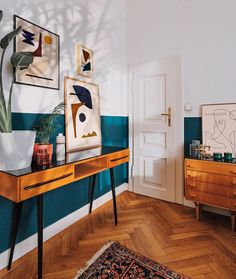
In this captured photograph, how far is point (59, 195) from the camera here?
193cm

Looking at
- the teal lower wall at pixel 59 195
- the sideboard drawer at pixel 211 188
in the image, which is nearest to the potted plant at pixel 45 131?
the teal lower wall at pixel 59 195

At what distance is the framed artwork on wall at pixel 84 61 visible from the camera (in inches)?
83.1

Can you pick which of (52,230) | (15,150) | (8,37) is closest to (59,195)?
(52,230)

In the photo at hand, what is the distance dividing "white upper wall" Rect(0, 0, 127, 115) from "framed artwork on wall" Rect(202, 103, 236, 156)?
118 centimetres

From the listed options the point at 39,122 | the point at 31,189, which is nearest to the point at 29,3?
the point at 39,122

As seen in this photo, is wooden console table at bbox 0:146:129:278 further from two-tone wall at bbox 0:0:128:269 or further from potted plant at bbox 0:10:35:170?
two-tone wall at bbox 0:0:128:269

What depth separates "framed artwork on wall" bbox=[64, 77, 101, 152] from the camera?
6.47 feet

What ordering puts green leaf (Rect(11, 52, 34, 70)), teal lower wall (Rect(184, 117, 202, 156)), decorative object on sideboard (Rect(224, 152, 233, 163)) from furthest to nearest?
teal lower wall (Rect(184, 117, 202, 156))
decorative object on sideboard (Rect(224, 152, 233, 163))
green leaf (Rect(11, 52, 34, 70))

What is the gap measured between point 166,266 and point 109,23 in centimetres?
283

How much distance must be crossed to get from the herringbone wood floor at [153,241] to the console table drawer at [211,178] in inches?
19.1

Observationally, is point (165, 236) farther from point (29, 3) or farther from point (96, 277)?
point (29, 3)

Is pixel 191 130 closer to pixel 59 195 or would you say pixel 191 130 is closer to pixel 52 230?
pixel 59 195

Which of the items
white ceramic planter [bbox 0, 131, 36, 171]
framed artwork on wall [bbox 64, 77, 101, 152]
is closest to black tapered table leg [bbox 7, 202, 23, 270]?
white ceramic planter [bbox 0, 131, 36, 171]

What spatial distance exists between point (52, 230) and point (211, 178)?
169 centimetres
